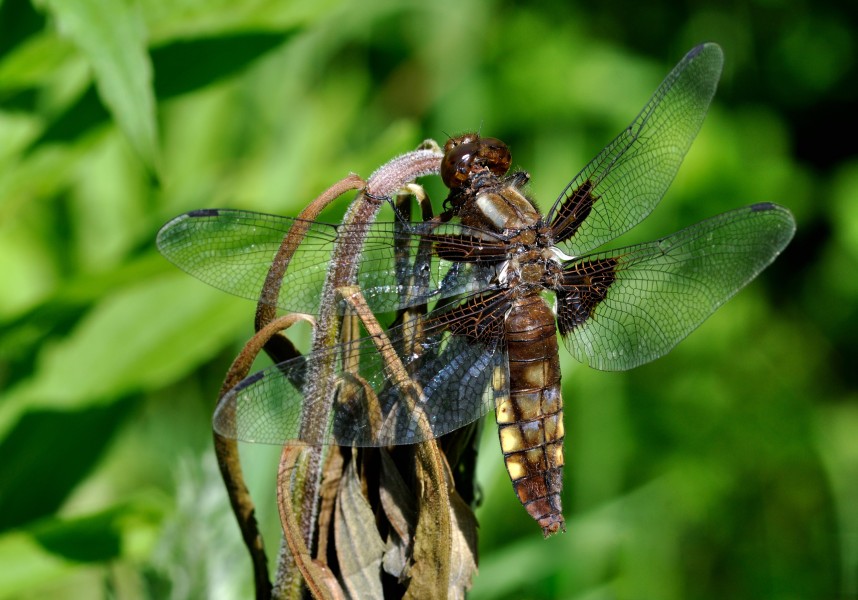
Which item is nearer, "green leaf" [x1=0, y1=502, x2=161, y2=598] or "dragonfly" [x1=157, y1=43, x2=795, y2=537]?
"dragonfly" [x1=157, y1=43, x2=795, y2=537]

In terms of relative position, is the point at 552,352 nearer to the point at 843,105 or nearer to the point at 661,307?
the point at 661,307

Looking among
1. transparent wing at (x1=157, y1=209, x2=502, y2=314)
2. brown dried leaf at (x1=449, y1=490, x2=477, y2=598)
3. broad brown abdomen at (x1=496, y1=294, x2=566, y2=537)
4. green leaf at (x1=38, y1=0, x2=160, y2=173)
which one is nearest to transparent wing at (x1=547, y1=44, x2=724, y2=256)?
broad brown abdomen at (x1=496, y1=294, x2=566, y2=537)

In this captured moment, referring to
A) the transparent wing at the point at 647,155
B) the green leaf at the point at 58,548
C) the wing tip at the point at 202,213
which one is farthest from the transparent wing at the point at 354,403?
the green leaf at the point at 58,548

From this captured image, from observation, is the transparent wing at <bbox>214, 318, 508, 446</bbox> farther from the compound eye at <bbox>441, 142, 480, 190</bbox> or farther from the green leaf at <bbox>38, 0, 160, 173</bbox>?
the green leaf at <bbox>38, 0, 160, 173</bbox>

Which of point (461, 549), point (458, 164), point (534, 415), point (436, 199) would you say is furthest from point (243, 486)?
point (436, 199)

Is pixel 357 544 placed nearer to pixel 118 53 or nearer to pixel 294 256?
pixel 294 256

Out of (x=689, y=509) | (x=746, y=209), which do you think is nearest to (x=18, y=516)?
(x=746, y=209)

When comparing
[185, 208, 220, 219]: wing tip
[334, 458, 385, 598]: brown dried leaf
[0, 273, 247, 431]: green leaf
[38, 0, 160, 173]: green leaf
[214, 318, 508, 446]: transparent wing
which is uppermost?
[38, 0, 160, 173]: green leaf
